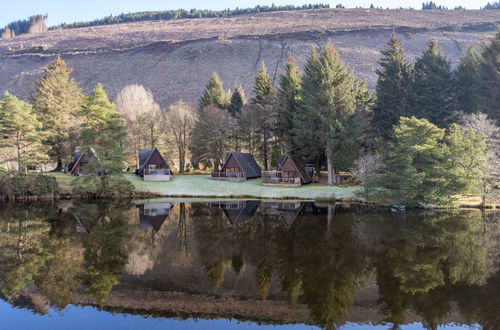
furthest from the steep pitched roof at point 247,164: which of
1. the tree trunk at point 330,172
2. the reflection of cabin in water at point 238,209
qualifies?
the reflection of cabin in water at point 238,209

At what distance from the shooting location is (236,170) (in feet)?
156

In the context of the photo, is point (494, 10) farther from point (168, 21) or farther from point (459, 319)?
point (459, 319)

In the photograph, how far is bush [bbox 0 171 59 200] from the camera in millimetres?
36000

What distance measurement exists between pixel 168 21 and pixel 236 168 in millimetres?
125191

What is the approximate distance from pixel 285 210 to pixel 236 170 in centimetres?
1831

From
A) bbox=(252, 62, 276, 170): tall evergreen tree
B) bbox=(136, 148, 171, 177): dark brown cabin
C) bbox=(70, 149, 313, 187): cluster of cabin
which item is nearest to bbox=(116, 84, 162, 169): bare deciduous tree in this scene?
bbox=(136, 148, 171, 177): dark brown cabin

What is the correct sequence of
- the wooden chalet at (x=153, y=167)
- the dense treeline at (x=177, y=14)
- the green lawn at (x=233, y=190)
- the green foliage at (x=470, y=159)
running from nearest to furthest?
the green foliage at (x=470, y=159) < the green lawn at (x=233, y=190) < the wooden chalet at (x=153, y=167) < the dense treeline at (x=177, y=14)

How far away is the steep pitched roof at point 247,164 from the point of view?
47.7 metres

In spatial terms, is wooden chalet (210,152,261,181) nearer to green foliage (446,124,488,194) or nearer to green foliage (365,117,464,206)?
green foliage (365,117,464,206)

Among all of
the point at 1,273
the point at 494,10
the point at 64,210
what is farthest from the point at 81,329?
the point at 494,10

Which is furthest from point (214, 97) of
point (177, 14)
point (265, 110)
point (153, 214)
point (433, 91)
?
point (177, 14)

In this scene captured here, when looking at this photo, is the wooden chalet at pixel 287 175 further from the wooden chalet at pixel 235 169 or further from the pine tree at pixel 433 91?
the pine tree at pixel 433 91

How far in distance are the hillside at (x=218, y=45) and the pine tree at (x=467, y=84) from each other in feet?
162

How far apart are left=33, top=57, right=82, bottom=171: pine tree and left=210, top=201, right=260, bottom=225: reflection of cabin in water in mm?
23303
